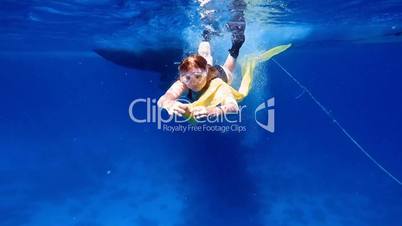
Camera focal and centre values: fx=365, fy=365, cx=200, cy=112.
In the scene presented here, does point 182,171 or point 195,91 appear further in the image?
point 182,171

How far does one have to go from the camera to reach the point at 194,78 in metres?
5.39

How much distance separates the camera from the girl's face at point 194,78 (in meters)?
5.34

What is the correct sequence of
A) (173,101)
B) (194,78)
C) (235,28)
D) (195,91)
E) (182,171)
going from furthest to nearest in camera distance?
(182,171) → (235,28) → (195,91) → (194,78) → (173,101)

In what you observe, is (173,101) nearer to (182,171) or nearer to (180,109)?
(180,109)

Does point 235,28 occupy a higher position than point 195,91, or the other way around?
point 235,28

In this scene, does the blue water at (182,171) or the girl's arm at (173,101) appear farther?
the blue water at (182,171)

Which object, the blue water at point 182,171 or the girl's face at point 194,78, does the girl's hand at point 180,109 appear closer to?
the girl's face at point 194,78

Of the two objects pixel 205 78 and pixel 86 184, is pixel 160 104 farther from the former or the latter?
pixel 86 184

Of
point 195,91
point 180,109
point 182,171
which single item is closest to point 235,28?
point 195,91

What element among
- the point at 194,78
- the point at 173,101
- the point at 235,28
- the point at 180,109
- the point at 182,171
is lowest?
the point at 180,109

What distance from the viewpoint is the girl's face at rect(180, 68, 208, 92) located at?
534 centimetres

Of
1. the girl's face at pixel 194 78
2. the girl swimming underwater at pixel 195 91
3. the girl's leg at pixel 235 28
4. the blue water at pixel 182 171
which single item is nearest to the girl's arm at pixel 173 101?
the girl swimming underwater at pixel 195 91

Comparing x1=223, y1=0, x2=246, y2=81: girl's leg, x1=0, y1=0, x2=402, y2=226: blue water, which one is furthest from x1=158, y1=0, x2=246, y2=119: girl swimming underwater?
x1=0, y1=0, x2=402, y2=226: blue water

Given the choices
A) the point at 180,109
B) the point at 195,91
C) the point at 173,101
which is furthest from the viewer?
the point at 195,91
